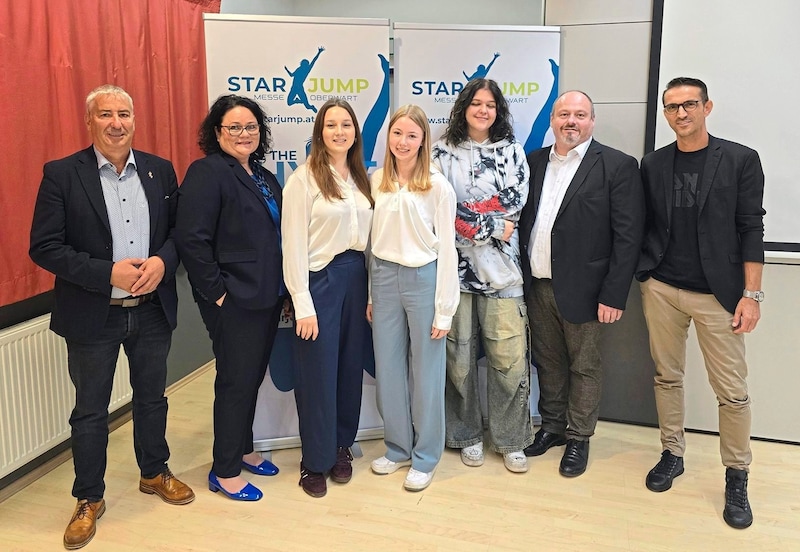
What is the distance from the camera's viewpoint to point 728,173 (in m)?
2.48

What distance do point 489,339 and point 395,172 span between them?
0.87 meters

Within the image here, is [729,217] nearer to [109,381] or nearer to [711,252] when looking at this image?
[711,252]

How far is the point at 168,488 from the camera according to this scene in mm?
2637

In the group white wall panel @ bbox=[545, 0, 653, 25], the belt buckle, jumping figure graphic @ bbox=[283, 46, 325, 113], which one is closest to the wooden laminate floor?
the belt buckle

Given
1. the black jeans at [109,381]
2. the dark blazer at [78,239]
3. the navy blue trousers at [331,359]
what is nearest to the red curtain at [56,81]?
the dark blazer at [78,239]

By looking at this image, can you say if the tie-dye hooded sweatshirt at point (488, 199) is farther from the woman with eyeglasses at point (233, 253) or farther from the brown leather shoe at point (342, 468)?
the brown leather shoe at point (342, 468)

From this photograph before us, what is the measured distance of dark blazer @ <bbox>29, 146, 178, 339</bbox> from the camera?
7.16ft

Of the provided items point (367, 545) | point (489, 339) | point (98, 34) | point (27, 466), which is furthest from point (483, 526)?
point (98, 34)

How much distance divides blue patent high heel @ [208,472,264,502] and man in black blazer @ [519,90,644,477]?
1374 mm

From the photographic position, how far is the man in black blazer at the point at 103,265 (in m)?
2.21

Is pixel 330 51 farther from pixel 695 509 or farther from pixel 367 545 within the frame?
pixel 695 509

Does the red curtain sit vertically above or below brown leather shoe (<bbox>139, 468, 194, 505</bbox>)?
above

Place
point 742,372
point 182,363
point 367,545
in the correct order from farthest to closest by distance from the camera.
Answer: point 182,363
point 742,372
point 367,545

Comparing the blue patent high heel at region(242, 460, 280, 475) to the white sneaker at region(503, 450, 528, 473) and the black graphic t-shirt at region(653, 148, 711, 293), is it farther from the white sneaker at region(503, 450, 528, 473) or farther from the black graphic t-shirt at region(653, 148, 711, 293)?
the black graphic t-shirt at region(653, 148, 711, 293)
